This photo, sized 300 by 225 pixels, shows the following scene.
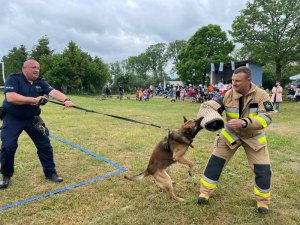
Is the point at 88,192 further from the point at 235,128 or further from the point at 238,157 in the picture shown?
the point at 238,157

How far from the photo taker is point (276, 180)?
5.09 m

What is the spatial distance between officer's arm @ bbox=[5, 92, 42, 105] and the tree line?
25.8 metres

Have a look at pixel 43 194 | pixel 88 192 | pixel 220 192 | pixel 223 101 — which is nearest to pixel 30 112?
pixel 43 194

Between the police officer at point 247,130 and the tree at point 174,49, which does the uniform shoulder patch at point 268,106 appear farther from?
the tree at point 174,49

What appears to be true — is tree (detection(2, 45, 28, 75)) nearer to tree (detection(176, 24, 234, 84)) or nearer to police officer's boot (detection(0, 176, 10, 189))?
tree (detection(176, 24, 234, 84))

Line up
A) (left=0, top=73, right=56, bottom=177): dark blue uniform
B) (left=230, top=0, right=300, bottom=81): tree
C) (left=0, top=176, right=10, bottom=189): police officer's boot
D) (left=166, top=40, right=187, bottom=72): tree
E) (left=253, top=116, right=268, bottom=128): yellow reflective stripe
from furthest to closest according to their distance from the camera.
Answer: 1. (left=166, top=40, right=187, bottom=72): tree
2. (left=230, top=0, right=300, bottom=81): tree
3. (left=0, top=176, right=10, bottom=189): police officer's boot
4. (left=0, top=73, right=56, bottom=177): dark blue uniform
5. (left=253, top=116, right=268, bottom=128): yellow reflective stripe

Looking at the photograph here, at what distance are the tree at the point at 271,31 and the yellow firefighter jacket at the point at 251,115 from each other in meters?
24.7

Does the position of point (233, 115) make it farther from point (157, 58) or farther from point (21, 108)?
point (157, 58)

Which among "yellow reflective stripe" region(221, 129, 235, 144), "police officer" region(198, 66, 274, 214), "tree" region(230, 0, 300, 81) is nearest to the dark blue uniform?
"police officer" region(198, 66, 274, 214)

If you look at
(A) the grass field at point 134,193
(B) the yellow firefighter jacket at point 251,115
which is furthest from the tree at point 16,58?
(B) the yellow firefighter jacket at point 251,115

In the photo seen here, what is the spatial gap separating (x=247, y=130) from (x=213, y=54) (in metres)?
36.5

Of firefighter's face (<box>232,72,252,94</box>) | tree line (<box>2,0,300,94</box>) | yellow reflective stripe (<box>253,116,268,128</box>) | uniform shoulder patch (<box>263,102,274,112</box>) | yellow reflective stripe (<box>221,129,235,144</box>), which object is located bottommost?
yellow reflective stripe (<box>221,129,235,144</box>)

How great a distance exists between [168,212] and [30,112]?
106 inches

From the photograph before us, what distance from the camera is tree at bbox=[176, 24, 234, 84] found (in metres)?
38.1
